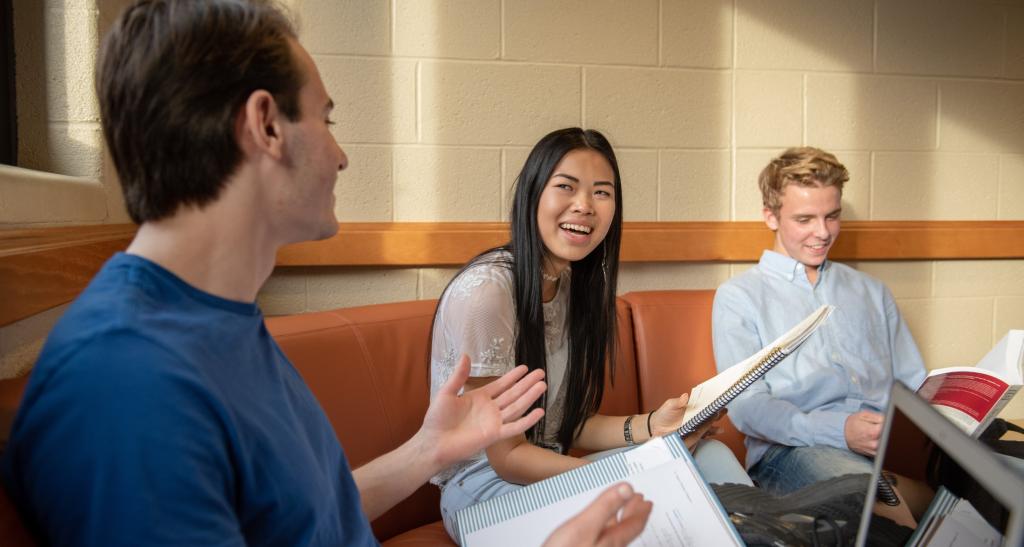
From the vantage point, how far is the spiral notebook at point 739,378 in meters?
1.30

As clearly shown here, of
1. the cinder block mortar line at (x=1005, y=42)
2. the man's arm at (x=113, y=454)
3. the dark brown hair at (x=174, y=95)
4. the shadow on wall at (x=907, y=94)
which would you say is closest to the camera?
the man's arm at (x=113, y=454)

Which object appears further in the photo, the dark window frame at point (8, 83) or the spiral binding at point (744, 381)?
the dark window frame at point (8, 83)

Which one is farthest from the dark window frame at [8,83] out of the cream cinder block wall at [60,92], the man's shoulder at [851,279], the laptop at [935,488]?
the man's shoulder at [851,279]

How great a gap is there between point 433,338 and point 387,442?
328 mm

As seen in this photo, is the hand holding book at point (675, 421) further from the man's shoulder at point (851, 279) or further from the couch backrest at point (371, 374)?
the man's shoulder at point (851, 279)

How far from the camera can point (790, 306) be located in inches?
86.1

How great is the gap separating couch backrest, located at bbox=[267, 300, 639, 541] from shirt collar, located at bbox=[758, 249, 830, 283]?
3.41ft

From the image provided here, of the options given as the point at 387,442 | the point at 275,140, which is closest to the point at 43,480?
the point at 275,140

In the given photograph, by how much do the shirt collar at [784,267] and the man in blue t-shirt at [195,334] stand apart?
163 cm

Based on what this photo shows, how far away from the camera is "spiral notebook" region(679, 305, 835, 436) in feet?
4.25

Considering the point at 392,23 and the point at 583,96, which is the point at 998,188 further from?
the point at 392,23

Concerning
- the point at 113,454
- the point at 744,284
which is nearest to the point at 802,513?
the point at 744,284

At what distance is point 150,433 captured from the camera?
0.55 metres

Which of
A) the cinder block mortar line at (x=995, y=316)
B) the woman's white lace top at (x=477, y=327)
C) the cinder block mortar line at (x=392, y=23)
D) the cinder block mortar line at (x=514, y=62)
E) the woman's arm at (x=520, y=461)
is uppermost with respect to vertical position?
the cinder block mortar line at (x=392, y=23)
